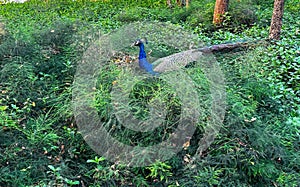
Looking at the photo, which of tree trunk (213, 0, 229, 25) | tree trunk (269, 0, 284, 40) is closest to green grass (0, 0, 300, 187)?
tree trunk (269, 0, 284, 40)

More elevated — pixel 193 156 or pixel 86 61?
pixel 86 61

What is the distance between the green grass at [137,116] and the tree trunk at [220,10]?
1.77 m

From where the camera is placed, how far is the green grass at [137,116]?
243 cm

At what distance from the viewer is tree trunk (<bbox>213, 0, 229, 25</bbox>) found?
6.18 meters

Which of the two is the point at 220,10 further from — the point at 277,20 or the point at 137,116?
the point at 137,116

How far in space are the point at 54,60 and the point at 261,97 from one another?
215 cm

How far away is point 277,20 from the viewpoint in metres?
4.92

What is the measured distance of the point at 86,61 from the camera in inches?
140

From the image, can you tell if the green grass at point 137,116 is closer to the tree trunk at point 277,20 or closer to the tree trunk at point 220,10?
the tree trunk at point 277,20

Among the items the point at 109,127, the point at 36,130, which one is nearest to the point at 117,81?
the point at 109,127

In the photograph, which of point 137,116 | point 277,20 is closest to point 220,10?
point 277,20

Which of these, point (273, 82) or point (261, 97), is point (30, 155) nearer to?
point (261, 97)

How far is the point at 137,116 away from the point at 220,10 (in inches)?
163

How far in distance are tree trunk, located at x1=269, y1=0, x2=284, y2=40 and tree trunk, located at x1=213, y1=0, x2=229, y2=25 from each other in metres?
1.35
